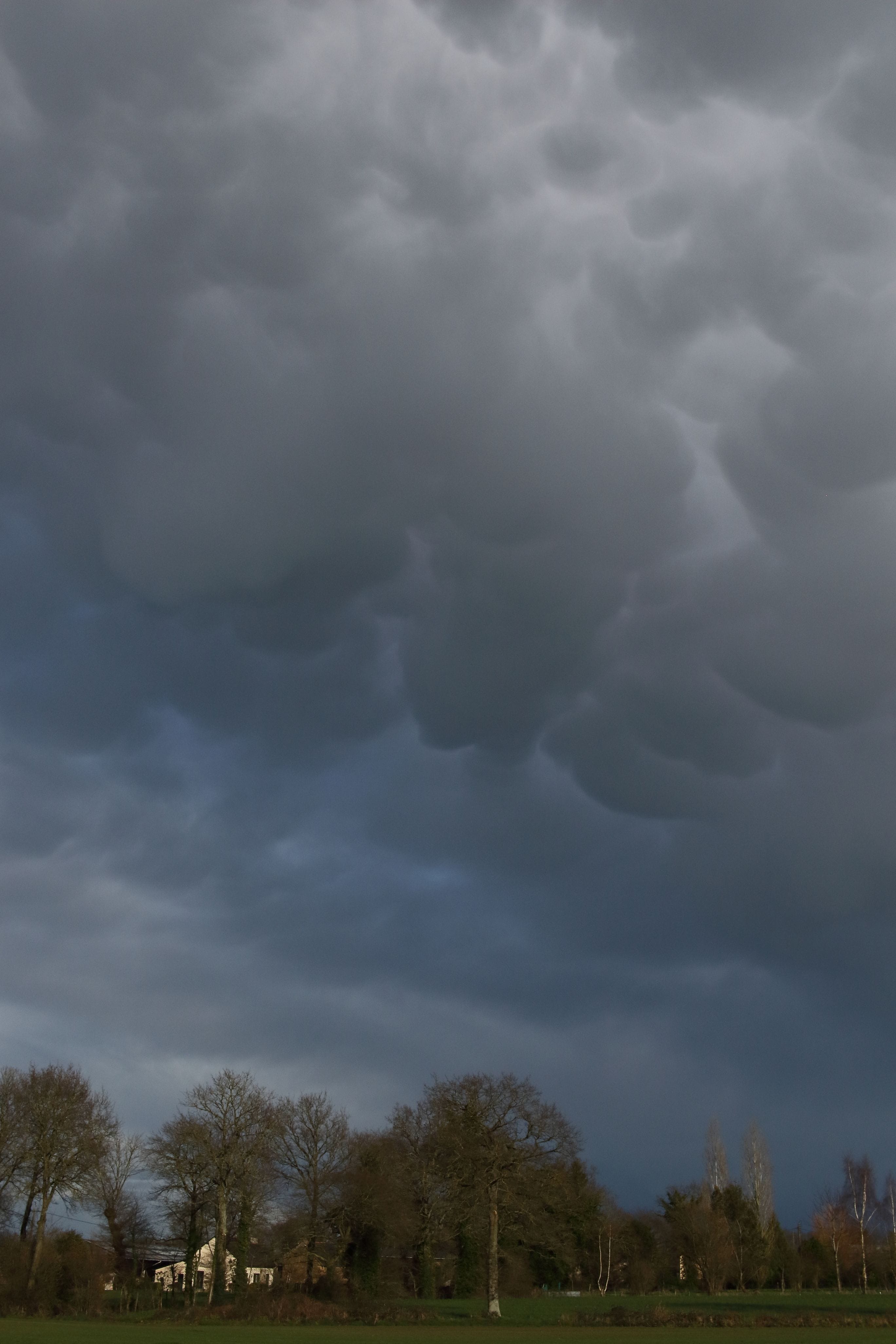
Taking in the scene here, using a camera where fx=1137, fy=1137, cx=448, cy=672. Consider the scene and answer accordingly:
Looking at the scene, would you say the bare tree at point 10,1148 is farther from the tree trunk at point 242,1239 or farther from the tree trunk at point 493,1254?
the tree trunk at point 493,1254

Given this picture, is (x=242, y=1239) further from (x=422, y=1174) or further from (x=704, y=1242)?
(x=704, y=1242)

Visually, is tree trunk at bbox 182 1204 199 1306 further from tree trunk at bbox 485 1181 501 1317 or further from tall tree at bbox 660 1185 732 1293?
tall tree at bbox 660 1185 732 1293

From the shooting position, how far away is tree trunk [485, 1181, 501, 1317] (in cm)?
6794

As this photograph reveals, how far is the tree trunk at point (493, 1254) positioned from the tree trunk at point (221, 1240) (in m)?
25.9

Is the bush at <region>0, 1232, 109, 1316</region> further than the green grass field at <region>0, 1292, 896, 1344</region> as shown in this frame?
Yes

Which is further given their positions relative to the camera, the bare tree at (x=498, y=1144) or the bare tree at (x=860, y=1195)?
the bare tree at (x=860, y=1195)

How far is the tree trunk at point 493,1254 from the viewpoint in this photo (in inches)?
2675

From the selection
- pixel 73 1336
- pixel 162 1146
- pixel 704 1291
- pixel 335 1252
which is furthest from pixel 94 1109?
pixel 704 1291

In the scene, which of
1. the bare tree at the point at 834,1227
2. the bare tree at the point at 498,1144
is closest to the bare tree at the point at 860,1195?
the bare tree at the point at 834,1227

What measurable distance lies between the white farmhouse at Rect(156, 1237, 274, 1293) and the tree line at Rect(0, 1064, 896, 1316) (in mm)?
942

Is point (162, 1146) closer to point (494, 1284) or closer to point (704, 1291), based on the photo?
point (494, 1284)

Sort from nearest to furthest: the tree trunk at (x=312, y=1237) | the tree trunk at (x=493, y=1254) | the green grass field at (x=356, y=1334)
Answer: the green grass field at (x=356, y=1334) → the tree trunk at (x=493, y=1254) → the tree trunk at (x=312, y=1237)

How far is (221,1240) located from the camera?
299 feet

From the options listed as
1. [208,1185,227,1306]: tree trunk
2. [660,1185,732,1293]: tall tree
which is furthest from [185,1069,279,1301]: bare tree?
[660,1185,732,1293]: tall tree
